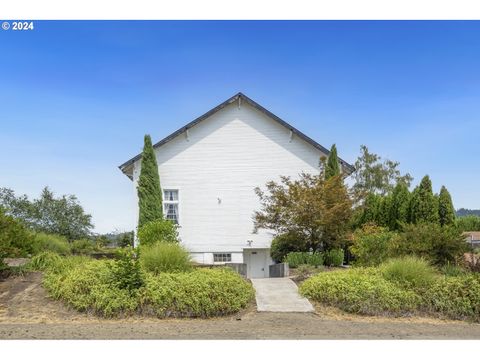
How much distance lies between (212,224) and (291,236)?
5.82m

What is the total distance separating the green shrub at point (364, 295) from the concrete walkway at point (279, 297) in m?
0.51

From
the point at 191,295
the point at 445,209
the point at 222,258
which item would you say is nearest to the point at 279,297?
the point at 191,295

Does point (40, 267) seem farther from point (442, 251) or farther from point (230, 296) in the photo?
Answer: point (442, 251)

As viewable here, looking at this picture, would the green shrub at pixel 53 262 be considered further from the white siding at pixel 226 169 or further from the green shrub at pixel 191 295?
the white siding at pixel 226 169

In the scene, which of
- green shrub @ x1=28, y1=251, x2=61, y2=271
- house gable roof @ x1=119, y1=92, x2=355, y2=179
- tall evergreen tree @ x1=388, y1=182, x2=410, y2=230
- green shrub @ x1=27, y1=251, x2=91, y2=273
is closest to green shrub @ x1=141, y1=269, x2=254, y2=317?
green shrub @ x1=27, y1=251, x2=91, y2=273

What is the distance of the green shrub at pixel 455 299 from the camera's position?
34.8 feet

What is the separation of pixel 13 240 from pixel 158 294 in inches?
308

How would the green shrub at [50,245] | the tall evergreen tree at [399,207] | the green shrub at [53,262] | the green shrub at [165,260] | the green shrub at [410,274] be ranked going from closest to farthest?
1. the green shrub at [410,274]
2. the green shrub at [165,260]
3. the green shrub at [53,262]
4. the green shrub at [50,245]
5. the tall evergreen tree at [399,207]

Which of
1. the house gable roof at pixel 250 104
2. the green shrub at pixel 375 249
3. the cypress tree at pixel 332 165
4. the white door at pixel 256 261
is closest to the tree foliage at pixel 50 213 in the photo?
the house gable roof at pixel 250 104

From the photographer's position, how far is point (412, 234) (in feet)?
46.3

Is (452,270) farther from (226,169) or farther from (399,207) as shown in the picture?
(226,169)

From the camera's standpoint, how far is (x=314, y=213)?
17.7 metres

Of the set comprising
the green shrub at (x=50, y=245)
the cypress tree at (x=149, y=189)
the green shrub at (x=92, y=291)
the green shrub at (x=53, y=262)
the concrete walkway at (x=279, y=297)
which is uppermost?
the cypress tree at (x=149, y=189)

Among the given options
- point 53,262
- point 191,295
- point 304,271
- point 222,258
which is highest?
point 53,262
